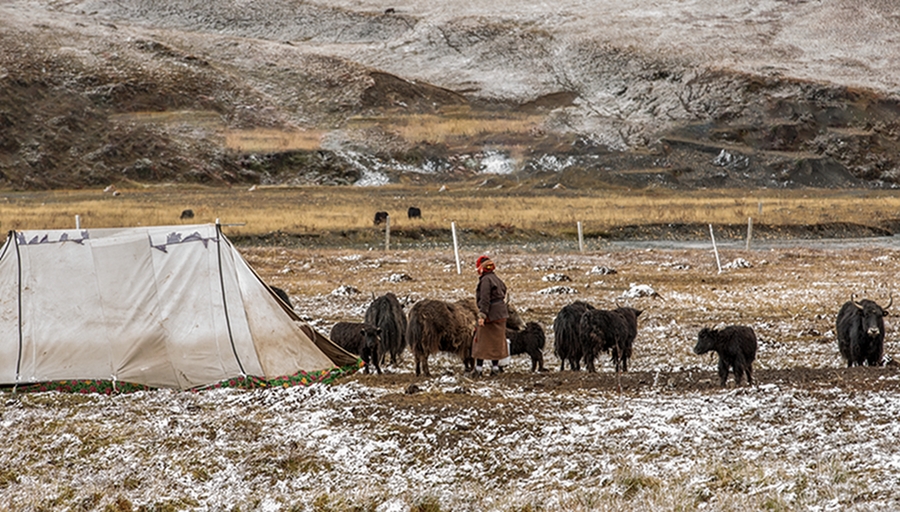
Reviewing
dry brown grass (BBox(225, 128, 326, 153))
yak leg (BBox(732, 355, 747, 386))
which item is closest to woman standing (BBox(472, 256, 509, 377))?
yak leg (BBox(732, 355, 747, 386))

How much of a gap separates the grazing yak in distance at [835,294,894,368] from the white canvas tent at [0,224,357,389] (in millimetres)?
7178

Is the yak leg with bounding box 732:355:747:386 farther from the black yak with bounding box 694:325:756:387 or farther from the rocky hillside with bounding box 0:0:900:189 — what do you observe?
the rocky hillside with bounding box 0:0:900:189

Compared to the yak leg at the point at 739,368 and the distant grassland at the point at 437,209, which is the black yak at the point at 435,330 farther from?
the distant grassland at the point at 437,209

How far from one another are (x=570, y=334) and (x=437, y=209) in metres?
40.7

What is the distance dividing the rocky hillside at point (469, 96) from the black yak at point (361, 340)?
67.3 metres

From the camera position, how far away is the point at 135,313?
13.1 m

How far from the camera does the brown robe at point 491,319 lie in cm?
1266

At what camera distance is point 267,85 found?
11719 cm

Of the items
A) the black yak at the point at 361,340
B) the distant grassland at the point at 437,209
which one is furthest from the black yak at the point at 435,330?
the distant grassland at the point at 437,209

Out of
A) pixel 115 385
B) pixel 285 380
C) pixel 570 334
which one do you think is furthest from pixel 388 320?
pixel 115 385

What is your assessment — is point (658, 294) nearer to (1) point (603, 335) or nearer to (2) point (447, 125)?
(1) point (603, 335)

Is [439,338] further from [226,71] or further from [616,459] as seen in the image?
[226,71]

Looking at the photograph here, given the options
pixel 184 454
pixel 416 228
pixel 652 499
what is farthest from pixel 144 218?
pixel 652 499

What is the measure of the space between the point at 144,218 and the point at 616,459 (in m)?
42.5
